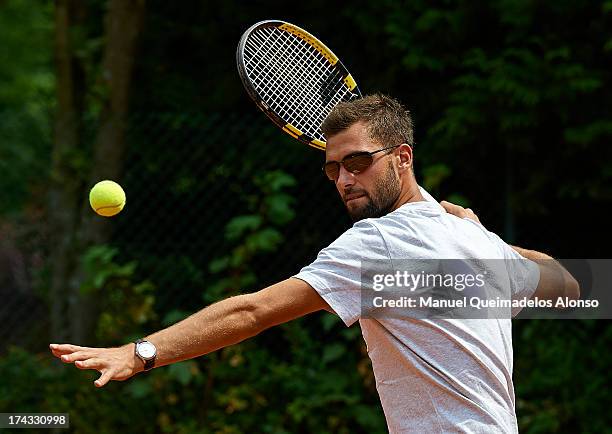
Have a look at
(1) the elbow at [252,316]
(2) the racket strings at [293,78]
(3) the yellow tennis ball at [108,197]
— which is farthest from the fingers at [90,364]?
(2) the racket strings at [293,78]

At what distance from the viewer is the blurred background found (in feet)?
17.5

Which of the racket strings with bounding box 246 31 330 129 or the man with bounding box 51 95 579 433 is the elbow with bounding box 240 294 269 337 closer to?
the man with bounding box 51 95 579 433

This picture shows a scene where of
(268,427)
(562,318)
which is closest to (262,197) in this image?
(268,427)

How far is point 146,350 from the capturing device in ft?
7.71

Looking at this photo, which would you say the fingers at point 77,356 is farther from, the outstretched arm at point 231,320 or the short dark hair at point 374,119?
the short dark hair at point 374,119

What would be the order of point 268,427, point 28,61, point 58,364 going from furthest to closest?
point 28,61 < point 58,364 < point 268,427

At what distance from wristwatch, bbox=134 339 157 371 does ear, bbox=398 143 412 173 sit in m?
0.93

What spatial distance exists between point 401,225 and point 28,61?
902 cm

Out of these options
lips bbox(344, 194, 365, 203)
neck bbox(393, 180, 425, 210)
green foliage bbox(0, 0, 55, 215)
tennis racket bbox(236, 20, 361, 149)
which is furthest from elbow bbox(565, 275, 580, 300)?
green foliage bbox(0, 0, 55, 215)

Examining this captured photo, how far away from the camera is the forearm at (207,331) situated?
7.86 ft

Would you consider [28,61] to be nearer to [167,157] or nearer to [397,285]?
[167,157]

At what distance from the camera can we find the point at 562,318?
5.43 metres

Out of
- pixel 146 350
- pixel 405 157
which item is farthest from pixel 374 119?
pixel 146 350

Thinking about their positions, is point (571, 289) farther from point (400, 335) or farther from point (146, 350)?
point (146, 350)
